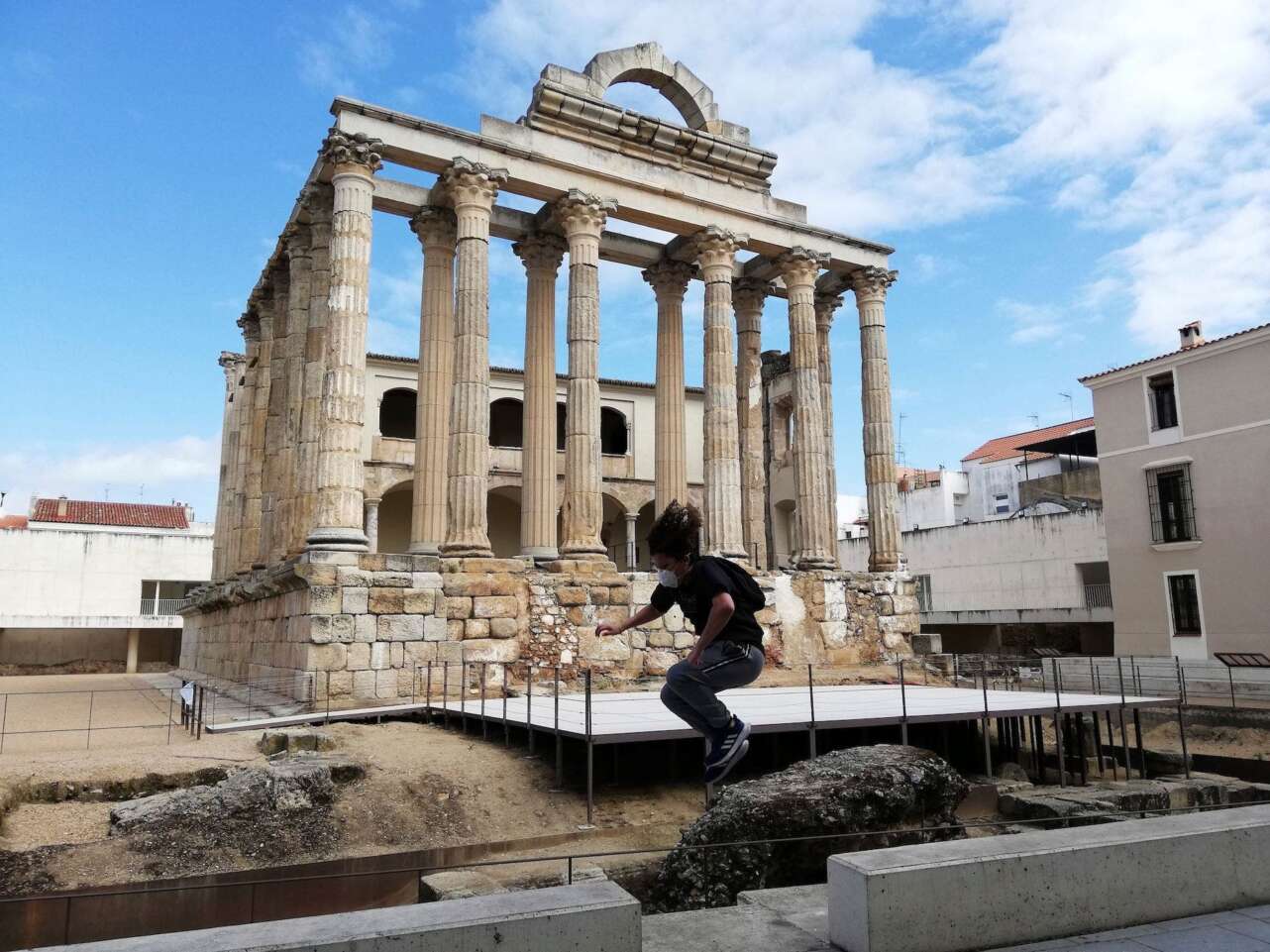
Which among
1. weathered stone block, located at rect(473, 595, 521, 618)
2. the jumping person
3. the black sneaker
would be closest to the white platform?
weathered stone block, located at rect(473, 595, 521, 618)

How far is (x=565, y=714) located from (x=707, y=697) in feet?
25.1

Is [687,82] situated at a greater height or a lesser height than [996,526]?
greater

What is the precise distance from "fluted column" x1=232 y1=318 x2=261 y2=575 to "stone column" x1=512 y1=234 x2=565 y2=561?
8204mm

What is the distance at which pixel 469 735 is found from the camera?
13297 millimetres

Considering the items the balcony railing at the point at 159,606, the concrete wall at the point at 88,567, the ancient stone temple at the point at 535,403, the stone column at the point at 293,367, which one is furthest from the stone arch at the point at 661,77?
the balcony railing at the point at 159,606

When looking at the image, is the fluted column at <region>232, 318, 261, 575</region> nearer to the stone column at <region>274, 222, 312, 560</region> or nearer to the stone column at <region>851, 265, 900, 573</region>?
the stone column at <region>274, 222, 312, 560</region>

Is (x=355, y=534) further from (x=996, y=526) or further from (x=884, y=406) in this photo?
(x=996, y=526)

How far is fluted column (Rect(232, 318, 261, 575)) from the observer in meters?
24.6

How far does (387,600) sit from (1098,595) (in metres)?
24.0

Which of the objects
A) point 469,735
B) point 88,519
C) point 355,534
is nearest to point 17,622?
point 88,519

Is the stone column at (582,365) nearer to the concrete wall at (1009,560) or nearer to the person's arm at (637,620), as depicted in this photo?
the person's arm at (637,620)

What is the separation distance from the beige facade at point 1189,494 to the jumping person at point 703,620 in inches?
908

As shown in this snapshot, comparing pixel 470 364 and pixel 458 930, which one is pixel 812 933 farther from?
pixel 470 364

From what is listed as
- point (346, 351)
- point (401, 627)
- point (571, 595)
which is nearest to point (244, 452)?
point (346, 351)
